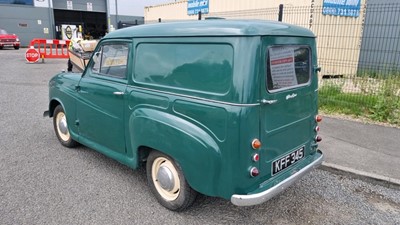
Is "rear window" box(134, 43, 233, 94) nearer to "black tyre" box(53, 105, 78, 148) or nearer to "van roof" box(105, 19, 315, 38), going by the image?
"van roof" box(105, 19, 315, 38)

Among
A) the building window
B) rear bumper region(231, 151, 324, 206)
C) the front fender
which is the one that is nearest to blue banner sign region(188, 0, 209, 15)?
the front fender

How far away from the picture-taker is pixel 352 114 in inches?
252

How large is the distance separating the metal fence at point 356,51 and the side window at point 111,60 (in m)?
4.77

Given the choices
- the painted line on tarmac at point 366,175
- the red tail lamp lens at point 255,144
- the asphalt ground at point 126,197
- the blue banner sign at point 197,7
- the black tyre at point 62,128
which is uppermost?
the blue banner sign at point 197,7

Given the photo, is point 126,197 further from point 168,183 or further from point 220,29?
point 220,29

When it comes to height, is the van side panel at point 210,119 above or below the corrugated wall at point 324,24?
below

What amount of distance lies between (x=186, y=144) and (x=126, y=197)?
1188 millimetres

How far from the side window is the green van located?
0.02 meters

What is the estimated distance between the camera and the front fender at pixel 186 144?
8.69ft

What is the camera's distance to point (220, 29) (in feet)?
8.53

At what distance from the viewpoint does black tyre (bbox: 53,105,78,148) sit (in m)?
4.79

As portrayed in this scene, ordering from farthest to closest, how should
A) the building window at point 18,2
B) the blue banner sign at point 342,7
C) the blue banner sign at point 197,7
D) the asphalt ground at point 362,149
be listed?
the building window at point 18,2, the blue banner sign at point 197,7, the blue banner sign at point 342,7, the asphalt ground at point 362,149

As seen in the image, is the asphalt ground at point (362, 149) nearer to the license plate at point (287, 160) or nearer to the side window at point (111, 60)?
the license plate at point (287, 160)

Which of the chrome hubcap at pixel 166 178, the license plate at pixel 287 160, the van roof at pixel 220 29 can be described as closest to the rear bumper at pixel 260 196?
the license plate at pixel 287 160
